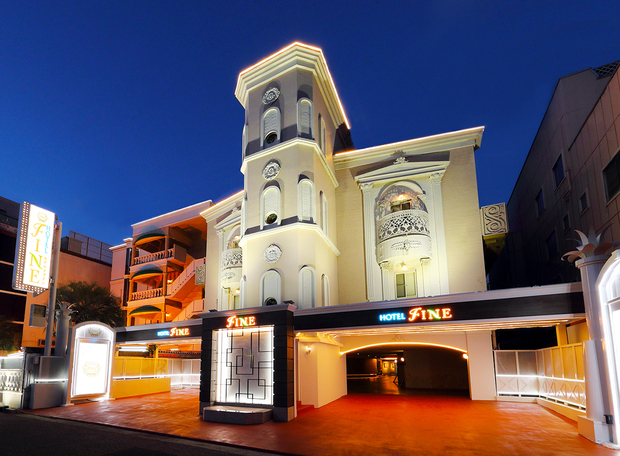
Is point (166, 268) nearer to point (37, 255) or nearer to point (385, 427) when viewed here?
point (37, 255)

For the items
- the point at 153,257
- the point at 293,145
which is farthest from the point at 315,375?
Answer: the point at 153,257

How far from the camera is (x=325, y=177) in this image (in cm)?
2202

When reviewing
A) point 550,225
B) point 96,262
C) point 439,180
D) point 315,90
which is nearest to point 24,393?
point 315,90

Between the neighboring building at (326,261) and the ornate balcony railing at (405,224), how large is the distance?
0.17ft

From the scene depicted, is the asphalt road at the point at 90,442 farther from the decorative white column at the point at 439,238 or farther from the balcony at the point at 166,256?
the balcony at the point at 166,256

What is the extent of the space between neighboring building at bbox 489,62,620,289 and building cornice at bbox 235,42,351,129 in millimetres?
12472

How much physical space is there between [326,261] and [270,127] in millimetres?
7341

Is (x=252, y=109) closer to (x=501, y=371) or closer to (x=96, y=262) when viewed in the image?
(x=501, y=371)

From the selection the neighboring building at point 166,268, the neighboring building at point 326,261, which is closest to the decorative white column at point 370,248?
the neighboring building at point 326,261

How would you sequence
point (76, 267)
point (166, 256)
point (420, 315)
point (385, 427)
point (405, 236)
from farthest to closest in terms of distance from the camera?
1. point (76, 267)
2. point (166, 256)
3. point (405, 236)
4. point (420, 315)
5. point (385, 427)

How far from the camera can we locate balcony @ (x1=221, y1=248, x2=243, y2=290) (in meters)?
24.5

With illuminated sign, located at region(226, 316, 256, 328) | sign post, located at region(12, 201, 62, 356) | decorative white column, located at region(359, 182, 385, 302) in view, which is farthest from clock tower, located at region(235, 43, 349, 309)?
sign post, located at region(12, 201, 62, 356)

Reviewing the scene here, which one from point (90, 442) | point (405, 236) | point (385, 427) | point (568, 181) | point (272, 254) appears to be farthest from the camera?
point (568, 181)

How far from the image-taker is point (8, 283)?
35344 millimetres
